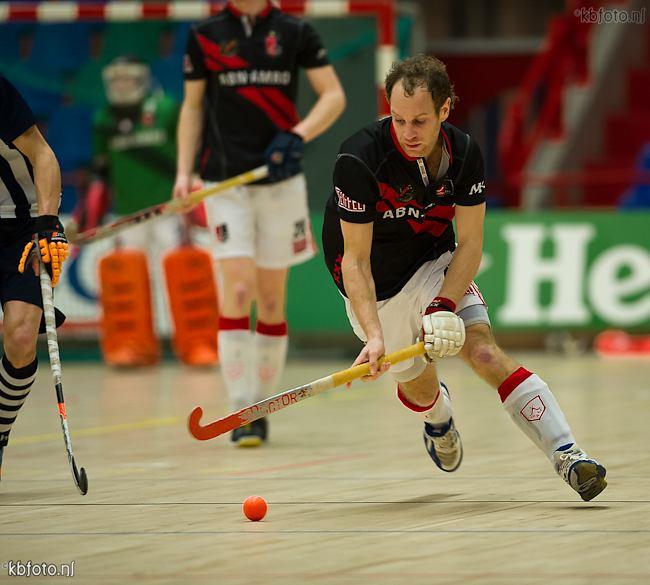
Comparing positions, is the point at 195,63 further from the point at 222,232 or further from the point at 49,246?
the point at 49,246

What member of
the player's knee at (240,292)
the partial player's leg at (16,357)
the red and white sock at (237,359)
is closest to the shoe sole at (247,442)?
the red and white sock at (237,359)

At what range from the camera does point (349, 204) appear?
462cm

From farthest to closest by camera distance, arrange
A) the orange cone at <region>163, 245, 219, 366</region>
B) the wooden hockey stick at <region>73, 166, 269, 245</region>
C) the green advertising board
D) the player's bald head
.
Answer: the green advertising board
the orange cone at <region>163, 245, 219, 366</region>
the wooden hockey stick at <region>73, 166, 269, 245</region>
the player's bald head

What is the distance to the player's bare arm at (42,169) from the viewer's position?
496cm

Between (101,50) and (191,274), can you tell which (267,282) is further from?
(101,50)

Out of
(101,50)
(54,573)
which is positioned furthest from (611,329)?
(54,573)

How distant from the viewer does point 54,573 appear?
3490 mm

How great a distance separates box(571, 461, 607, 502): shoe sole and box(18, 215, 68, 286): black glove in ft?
6.27

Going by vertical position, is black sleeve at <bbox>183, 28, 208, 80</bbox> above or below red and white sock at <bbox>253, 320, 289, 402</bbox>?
above

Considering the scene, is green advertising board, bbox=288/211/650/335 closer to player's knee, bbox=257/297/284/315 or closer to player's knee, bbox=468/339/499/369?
player's knee, bbox=257/297/284/315

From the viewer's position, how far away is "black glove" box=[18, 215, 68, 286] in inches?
193
